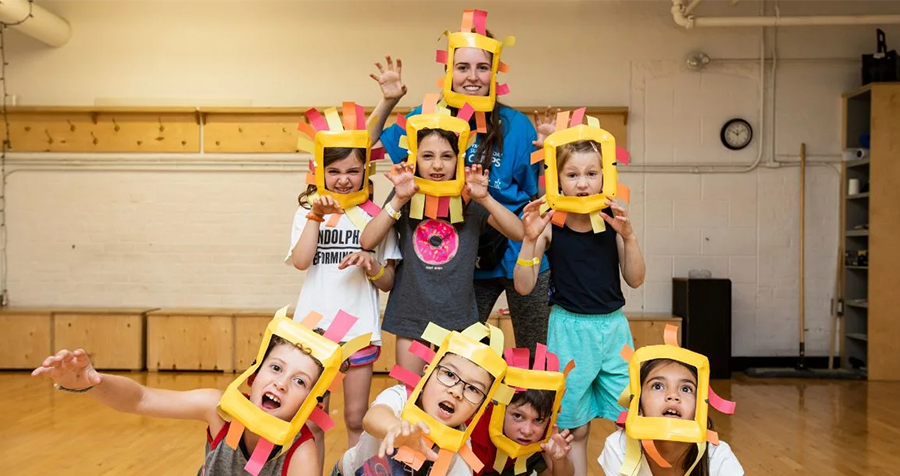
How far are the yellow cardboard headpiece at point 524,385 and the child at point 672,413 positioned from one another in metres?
0.28

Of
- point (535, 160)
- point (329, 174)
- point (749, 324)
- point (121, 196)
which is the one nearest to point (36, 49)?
point (121, 196)

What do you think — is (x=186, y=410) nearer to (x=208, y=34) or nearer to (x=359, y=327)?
(x=359, y=327)

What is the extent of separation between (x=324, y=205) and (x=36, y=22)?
4987 millimetres

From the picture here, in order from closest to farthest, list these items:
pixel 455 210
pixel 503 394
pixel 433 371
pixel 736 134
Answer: pixel 433 371 → pixel 503 394 → pixel 455 210 → pixel 736 134

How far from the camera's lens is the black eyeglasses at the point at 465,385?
219 cm

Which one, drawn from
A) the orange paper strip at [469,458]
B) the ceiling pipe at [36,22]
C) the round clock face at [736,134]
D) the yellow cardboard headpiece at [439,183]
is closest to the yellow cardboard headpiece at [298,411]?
the orange paper strip at [469,458]

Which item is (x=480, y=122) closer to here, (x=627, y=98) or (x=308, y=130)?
(x=308, y=130)

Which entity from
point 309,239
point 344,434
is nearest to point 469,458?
point 309,239

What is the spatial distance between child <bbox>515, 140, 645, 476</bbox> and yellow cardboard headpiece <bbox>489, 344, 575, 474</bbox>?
92 mm

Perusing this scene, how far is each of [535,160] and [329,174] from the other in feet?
2.34

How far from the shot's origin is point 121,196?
6906 mm

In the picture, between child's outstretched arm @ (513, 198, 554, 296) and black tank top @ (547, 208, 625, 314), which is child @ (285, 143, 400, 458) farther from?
black tank top @ (547, 208, 625, 314)

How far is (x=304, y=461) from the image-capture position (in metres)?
2.12

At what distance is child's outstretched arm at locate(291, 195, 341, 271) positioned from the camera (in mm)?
2695
